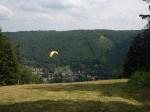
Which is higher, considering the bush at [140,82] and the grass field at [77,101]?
the bush at [140,82]

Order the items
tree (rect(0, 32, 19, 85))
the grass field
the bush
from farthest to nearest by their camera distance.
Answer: tree (rect(0, 32, 19, 85)) → the bush → the grass field

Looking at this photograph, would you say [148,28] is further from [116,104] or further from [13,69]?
[13,69]

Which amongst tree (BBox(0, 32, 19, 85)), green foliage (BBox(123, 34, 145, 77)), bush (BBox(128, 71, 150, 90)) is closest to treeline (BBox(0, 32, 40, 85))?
tree (BBox(0, 32, 19, 85))

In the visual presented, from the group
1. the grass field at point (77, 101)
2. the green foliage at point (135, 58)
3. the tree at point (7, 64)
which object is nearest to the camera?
the grass field at point (77, 101)

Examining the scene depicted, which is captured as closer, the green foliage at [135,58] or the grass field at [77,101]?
the grass field at [77,101]

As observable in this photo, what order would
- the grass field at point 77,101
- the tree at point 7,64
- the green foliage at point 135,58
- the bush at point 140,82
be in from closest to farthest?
the grass field at point 77,101, the bush at point 140,82, the tree at point 7,64, the green foliage at point 135,58

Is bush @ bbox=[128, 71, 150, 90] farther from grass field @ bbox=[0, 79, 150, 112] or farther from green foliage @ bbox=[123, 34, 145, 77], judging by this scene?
green foliage @ bbox=[123, 34, 145, 77]

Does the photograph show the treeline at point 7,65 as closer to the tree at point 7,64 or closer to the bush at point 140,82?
the tree at point 7,64

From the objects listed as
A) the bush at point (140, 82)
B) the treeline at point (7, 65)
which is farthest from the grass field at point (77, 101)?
the treeline at point (7, 65)

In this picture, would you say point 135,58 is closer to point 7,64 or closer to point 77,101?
point 7,64

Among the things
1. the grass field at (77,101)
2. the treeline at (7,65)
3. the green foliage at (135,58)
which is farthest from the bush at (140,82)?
the green foliage at (135,58)
